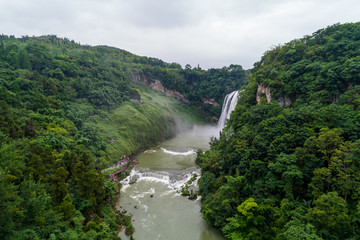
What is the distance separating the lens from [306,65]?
1134 inches

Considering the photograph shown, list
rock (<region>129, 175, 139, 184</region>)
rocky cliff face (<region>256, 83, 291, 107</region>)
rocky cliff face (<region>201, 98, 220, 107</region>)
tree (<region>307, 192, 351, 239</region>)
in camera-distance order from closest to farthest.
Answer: tree (<region>307, 192, 351, 239</region>)
rocky cliff face (<region>256, 83, 291, 107</region>)
rock (<region>129, 175, 139, 184</region>)
rocky cliff face (<region>201, 98, 220, 107</region>)

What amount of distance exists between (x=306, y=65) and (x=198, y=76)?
60643 millimetres

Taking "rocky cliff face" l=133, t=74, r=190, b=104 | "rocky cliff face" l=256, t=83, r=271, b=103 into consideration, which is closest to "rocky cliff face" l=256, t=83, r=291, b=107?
"rocky cliff face" l=256, t=83, r=271, b=103

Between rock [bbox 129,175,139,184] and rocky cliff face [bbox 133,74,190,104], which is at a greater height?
rocky cliff face [bbox 133,74,190,104]

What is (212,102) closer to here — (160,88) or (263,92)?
(160,88)

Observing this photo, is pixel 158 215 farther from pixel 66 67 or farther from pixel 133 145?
pixel 66 67

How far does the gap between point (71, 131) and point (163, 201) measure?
57.1 ft

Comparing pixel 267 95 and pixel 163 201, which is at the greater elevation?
pixel 267 95

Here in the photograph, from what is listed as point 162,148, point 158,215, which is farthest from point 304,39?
point 158,215

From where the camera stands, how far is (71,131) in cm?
3103

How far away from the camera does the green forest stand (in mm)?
13281

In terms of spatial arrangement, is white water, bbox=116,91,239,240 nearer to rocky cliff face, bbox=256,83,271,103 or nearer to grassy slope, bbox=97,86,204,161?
grassy slope, bbox=97,86,204,161

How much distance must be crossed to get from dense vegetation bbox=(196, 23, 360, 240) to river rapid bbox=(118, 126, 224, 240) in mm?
2233

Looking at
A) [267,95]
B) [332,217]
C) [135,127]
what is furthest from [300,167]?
[135,127]
